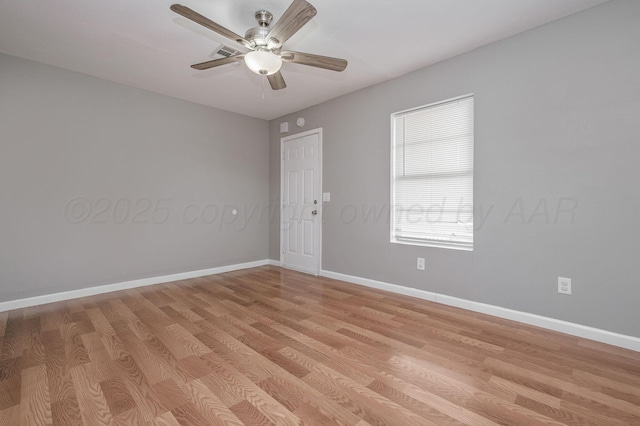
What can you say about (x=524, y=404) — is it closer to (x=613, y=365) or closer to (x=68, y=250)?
(x=613, y=365)

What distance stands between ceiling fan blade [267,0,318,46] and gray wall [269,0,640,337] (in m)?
1.91

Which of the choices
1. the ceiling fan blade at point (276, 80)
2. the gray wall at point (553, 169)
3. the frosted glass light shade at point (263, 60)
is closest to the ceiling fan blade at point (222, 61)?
the frosted glass light shade at point (263, 60)

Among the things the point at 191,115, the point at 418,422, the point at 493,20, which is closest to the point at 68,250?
the point at 191,115

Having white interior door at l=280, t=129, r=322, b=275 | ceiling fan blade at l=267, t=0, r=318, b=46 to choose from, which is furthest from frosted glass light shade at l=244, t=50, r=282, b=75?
white interior door at l=280, t=129, r=322, b=275

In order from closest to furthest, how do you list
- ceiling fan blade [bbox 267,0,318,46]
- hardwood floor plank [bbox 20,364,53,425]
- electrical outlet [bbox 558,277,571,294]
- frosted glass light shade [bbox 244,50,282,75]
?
1. hardwood floor plank [bbox 20,364,53,425]
2. ceiling fan blade [bbox 267,0,318,46]
3. frosted glass light shade [bbox 244,50,282,75]
4. electrical outlet [bbox 558,277,571,294]

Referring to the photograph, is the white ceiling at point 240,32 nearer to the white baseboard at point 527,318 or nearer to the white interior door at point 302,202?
the white interior door at point 302,202

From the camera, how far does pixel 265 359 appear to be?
2.04 meters

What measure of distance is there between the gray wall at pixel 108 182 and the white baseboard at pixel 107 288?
7 centimetres

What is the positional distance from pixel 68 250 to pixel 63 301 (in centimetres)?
58

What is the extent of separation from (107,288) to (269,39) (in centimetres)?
356

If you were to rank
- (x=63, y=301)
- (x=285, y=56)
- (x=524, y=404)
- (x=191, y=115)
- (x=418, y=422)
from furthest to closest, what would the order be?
1. (x=191, y=115)
2. (x=63, y=301)
3. (x=285, y=56)
4. (x=524, y=404)
5. (x=418, y=422)

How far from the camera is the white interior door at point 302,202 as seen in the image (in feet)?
15.0

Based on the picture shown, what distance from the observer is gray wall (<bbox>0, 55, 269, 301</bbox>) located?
3.09 meters

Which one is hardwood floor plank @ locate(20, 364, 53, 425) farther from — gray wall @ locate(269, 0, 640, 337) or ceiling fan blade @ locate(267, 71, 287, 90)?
gray wall @ locate(269, 0, 640, 337)
